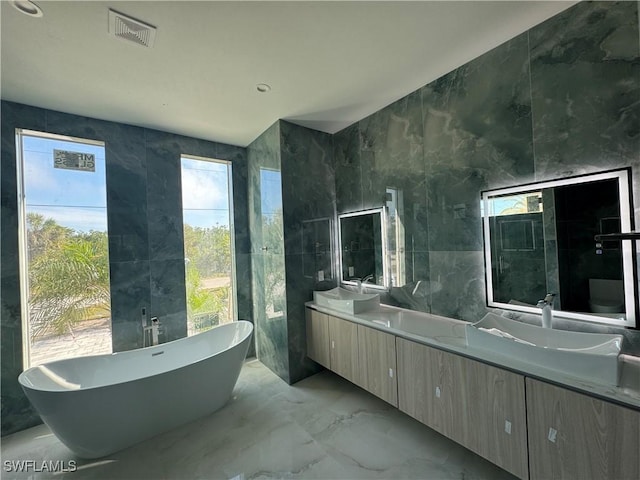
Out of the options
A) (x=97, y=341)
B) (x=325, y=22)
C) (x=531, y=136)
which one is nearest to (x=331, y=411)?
(x=97, y=341)

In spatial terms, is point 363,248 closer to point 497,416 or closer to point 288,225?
point 288,225

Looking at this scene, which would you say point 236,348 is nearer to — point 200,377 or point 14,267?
point 200,377

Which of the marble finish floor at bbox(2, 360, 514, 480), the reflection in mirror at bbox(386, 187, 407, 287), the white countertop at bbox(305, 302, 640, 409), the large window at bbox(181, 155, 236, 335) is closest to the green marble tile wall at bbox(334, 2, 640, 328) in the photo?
the reflection in mirror at bbox(386, 187, 407, 287)

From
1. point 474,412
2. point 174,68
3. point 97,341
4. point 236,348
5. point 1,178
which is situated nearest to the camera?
point 474,412

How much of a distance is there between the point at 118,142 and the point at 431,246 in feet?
11.3

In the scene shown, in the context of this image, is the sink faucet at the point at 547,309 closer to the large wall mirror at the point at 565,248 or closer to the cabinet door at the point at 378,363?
the large wall mirror at the point at 565,248

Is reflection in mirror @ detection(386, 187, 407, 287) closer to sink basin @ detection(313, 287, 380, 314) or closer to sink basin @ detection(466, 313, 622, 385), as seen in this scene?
sink basin @ detection(313, 287, 380, 314)

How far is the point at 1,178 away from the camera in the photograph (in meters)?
2.32

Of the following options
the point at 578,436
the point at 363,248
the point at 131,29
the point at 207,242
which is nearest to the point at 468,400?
the point at 578,436

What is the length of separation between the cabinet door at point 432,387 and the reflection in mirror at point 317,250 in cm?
143

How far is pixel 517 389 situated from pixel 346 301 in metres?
1.49

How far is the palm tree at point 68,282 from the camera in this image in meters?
2.49

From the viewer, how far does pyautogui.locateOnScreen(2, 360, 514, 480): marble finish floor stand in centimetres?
182

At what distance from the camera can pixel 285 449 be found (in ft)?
6.66
